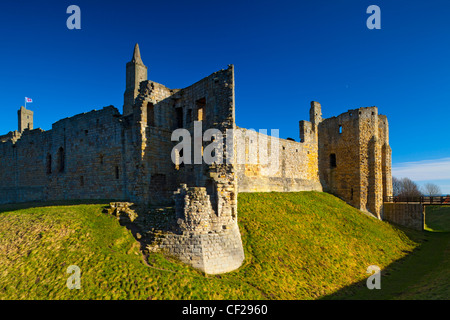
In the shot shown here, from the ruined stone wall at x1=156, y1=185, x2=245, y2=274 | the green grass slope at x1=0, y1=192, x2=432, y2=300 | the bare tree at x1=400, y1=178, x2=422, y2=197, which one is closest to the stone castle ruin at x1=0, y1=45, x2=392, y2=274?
the ruined stone wall at x1=156, y1=185, x2=245, y2=274

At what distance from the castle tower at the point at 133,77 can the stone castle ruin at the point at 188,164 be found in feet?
0.51

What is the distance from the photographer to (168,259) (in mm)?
12859

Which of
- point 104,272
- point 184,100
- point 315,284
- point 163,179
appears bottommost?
point 315,284

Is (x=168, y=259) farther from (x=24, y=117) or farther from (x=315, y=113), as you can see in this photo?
(x=24, y=117)

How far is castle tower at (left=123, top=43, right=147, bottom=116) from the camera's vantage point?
35.4 meters

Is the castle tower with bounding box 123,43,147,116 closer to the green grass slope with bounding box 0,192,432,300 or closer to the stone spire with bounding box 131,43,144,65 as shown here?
the stone spire with bounding box 131,43,144,65

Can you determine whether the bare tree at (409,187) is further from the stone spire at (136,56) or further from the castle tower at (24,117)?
the castle tower at (24,117)

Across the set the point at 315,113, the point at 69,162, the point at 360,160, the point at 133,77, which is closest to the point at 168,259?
the point at 69,162

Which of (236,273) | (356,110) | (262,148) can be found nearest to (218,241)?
(236,273)

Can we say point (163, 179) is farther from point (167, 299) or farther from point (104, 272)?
point (167, 299)

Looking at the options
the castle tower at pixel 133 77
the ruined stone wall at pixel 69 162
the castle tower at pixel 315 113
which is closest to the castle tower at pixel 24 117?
the ruined stone wall at pixel 69 162

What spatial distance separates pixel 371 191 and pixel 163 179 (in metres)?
22.8

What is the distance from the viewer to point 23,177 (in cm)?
2869
